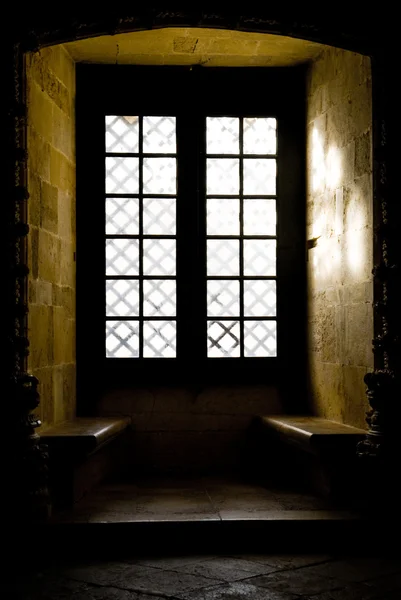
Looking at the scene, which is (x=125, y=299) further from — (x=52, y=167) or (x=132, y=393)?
(x=52, y=167)

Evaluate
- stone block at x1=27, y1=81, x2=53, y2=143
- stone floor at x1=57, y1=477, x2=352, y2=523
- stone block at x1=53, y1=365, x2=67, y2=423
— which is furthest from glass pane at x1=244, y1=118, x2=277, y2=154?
stone floor at x1=57, y1=477, x2=352, y2=523

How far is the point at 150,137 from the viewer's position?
5.75 m

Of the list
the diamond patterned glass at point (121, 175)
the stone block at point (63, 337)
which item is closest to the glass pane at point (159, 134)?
the diamond patterned glass at point (121, 175)

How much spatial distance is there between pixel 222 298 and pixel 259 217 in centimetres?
69

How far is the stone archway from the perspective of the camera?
376 cm

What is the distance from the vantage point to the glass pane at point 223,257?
18.8 feet

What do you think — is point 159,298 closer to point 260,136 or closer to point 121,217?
point 121,217

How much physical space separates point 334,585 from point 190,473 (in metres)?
2.39

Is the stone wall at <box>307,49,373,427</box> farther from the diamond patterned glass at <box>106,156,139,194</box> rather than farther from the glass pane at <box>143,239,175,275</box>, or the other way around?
the diamond patterned glass at <box>106,156,139,194</box>

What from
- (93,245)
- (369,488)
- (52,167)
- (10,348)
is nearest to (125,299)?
(93,245)

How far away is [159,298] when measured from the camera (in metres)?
5.68

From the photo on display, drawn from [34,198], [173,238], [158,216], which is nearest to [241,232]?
[173,238]

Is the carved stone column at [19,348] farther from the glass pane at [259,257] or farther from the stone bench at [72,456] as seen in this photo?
the glass pane at [259,257]

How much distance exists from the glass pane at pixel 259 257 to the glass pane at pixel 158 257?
57cm
